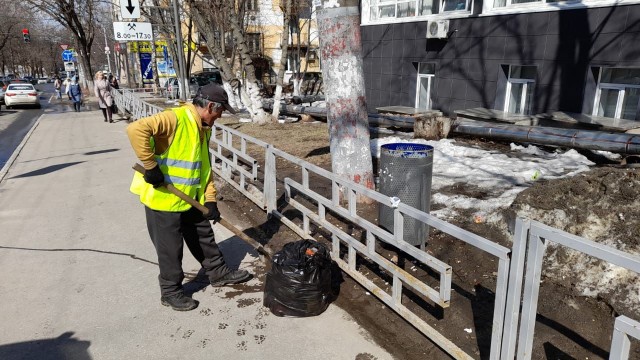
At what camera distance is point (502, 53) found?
484 inches

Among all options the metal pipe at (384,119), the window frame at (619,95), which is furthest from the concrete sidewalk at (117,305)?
the window frame at (619,95)

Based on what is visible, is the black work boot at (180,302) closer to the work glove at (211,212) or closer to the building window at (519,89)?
the work glove at (211,212)

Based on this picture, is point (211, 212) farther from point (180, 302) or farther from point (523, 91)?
point (523, 91)

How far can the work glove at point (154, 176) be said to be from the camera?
3314 mm

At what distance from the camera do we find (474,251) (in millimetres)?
4242

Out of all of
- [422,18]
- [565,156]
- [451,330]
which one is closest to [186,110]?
[451,330]

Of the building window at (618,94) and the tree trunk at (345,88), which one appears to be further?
the building window at (618,94)

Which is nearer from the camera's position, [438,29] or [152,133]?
[152,133]

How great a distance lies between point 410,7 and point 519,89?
5.01 m

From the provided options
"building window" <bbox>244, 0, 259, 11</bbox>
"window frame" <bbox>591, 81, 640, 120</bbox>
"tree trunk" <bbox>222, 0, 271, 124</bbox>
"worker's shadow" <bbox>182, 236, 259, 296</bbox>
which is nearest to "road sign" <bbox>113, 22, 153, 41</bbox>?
"tree trunk" <bbox>222, 0, 271, 124</bbox>

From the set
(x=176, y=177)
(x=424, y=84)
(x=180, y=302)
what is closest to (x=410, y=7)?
(x=424, y=84)

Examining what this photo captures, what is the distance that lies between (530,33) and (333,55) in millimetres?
8318

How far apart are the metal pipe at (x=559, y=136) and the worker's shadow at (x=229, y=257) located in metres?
6.23

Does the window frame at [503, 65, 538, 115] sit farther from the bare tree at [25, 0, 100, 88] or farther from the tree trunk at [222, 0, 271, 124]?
the bare tree at [25, 0, 100, 88]
